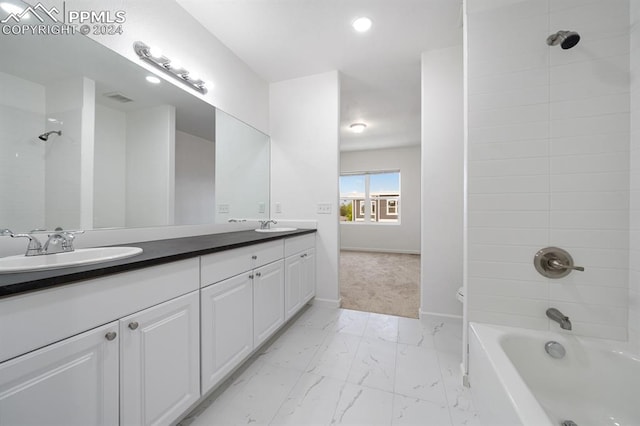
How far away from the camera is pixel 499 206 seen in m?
1.34

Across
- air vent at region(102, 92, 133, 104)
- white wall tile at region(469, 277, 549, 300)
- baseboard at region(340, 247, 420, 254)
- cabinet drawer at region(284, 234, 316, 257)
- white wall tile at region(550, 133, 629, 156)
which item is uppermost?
air vent at region(102, 92, 133, 104)

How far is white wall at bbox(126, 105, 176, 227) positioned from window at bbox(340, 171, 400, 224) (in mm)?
4720

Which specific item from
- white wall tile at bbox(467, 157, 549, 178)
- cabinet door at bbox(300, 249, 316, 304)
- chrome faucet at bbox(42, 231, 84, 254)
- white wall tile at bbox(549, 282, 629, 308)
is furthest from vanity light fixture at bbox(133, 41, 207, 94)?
white wall tile at bbox(549, 282, 629, 308)

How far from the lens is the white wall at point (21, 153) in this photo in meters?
0.95

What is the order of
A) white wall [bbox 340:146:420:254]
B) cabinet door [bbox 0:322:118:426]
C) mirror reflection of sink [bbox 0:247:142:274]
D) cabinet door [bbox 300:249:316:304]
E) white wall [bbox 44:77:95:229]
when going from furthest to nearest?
white wall [bbox 340:146:420:254] → cabinet door [bbox 300:249:316:304] → white wall [bbox 44:77:95:229] → mirror reflection of sink [bbox 0:247:142:274] → cabinet door [bbox 0:322:118:426]

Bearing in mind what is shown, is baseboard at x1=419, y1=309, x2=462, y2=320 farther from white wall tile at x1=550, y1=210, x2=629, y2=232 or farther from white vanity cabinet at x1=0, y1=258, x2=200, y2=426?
white vanity cabinet at x1=0, y1=258, x2=200, y2=426

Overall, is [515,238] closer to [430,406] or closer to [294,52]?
[430,406]

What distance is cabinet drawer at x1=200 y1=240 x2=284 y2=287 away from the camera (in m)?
1.17

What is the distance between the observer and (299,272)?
214cm

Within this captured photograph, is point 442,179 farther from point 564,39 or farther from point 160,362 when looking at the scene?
point 160,362

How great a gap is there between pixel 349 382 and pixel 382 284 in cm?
200

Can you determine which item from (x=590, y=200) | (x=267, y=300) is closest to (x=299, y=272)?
(x=267, y=300)

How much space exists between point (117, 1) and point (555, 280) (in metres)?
2.92

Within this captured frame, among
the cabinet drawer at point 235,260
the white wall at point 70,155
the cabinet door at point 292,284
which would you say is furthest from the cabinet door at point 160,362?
the cabinet door at point 292,284
